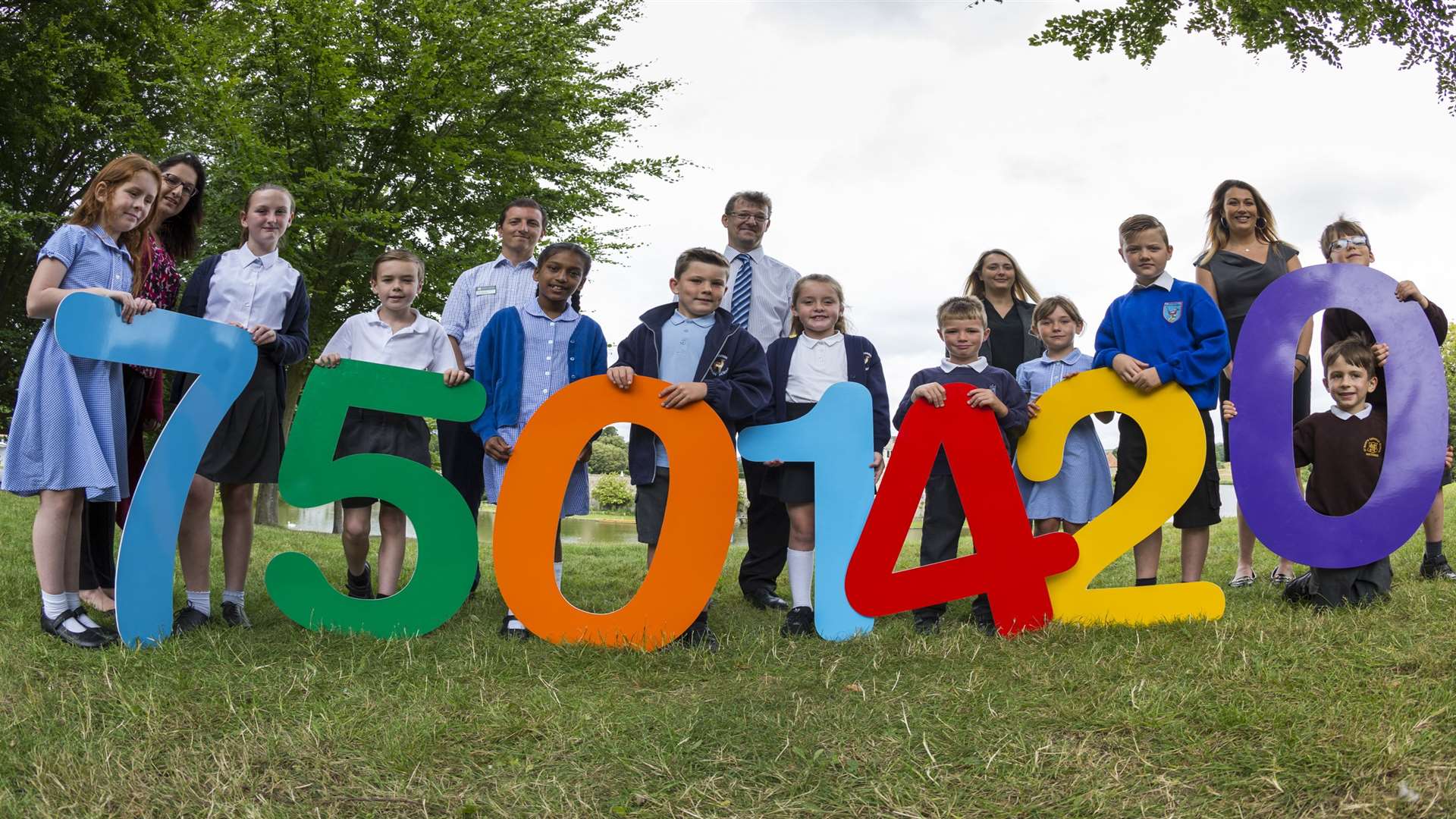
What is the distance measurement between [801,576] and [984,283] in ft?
7.53

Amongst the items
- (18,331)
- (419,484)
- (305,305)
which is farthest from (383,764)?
(18,331)

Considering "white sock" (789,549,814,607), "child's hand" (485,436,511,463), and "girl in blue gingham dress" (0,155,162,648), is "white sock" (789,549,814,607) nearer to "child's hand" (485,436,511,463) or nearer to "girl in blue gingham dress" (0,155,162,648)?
"child's hand" (485,436,511,463)

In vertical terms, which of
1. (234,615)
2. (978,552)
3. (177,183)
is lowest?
(234,615)

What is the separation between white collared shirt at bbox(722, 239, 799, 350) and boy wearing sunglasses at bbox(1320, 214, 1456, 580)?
9.71 ft

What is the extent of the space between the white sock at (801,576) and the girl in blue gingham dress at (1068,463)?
3.59 feet

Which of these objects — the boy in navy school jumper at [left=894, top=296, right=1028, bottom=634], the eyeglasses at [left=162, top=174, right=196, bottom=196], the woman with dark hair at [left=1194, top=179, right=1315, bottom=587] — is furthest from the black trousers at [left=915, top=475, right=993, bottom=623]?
the eyeglasses at [left=162, top=174, right=196, bottom=196]

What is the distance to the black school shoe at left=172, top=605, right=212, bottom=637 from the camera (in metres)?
4.33

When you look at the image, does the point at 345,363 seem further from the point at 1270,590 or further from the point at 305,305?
the point at 1270,590

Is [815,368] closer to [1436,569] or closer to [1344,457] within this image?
[1344,457]

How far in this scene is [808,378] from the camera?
494 centimetres

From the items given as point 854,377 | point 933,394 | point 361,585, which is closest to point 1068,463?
point 933,394

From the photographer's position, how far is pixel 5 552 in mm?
6879

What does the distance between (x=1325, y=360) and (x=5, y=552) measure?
8.52m

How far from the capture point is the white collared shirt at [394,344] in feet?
16.0
